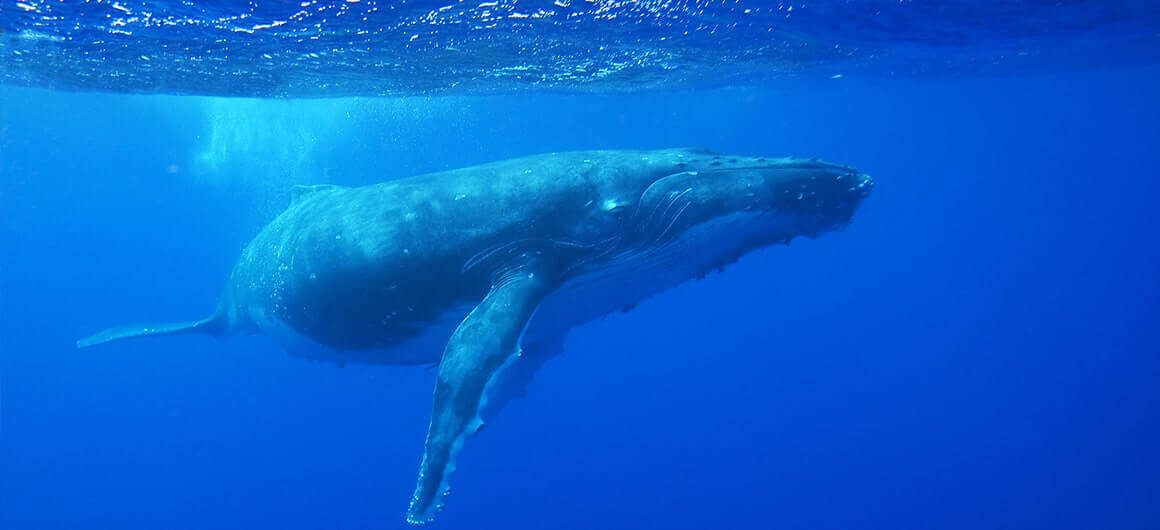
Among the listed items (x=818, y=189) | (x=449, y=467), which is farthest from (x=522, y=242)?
(x=818, y=189)

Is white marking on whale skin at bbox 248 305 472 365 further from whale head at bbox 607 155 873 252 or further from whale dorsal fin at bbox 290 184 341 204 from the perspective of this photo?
whale head at bbox 607 155 873 252

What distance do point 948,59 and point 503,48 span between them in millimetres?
18148

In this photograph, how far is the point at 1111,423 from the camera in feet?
114

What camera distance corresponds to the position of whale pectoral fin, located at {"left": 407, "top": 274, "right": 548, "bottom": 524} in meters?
4.94

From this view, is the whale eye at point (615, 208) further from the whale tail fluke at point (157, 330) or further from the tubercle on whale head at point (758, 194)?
the whale tail fluke at point (157, 330)

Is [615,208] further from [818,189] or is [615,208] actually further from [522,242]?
[818,189]

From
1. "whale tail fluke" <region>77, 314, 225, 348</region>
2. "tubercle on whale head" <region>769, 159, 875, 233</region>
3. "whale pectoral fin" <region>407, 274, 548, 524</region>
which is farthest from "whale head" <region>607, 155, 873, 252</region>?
"whale tail fluke" <region>77, 314, 225, 348</region>

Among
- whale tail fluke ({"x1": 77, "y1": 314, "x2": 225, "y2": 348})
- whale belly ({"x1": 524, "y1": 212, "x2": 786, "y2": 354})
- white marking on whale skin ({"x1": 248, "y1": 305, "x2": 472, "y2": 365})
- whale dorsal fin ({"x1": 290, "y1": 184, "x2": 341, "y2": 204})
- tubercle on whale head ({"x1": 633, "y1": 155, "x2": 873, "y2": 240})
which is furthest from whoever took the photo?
whale tail fluke ({"x1": 77, "y1": 314, "x2": 225, "y2": 348})

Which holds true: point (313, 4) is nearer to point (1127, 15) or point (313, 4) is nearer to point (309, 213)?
point (309, 213)

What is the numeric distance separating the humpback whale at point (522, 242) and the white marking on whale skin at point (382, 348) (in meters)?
0.04

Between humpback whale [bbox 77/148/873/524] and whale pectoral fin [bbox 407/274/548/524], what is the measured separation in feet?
0.04

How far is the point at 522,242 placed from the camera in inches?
255

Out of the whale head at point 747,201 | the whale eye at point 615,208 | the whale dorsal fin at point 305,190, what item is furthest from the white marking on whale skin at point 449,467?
the whale dorsal fin at point 305,190

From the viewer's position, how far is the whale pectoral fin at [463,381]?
4.94m
